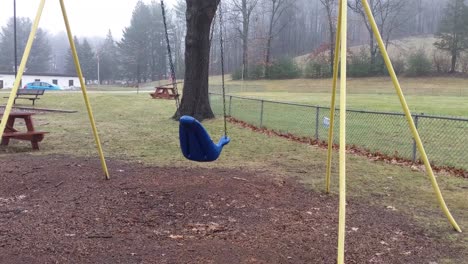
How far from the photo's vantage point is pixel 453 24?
2286 inches

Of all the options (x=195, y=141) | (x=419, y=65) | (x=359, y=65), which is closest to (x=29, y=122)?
(x=195, y=141)

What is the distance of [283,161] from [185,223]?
378cm

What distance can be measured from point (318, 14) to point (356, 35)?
28.6 ft

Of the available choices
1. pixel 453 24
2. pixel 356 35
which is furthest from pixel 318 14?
pixel 453 24

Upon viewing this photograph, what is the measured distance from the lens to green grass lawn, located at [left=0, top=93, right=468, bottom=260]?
5.26 metres

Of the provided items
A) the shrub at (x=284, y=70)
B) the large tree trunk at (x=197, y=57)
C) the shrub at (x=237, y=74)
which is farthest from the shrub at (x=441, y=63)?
the large tree trunk at (x=197, y=57)

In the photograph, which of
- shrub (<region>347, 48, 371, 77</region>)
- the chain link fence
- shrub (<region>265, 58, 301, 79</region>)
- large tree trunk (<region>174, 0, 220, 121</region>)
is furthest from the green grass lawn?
shrub (<region>265, 58, 301, 79</region>)

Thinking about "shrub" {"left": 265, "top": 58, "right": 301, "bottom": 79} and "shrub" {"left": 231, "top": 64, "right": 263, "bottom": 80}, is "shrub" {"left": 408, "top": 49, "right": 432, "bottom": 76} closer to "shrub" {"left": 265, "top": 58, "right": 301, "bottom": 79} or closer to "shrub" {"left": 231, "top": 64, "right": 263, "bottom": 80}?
"shrub" {"left": 265, "top": 58, "right": 301, "bottom": 79}

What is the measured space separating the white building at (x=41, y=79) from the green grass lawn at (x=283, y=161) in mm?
53984

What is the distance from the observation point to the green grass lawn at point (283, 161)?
5259mm

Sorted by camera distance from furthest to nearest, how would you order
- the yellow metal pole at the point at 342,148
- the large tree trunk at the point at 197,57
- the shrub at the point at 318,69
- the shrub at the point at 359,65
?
the shrub at the point at 318,69 → the shrub at the point at 359,65 → the large tree trunk at the point at 197,57 → the yellow metal pole at the point at 342,148

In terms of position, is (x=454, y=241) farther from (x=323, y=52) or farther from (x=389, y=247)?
(x=323, y=52)

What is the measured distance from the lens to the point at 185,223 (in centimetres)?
434

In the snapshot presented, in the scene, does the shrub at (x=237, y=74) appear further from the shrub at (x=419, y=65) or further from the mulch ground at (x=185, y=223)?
the mulch ground at (x=185, y=223)
